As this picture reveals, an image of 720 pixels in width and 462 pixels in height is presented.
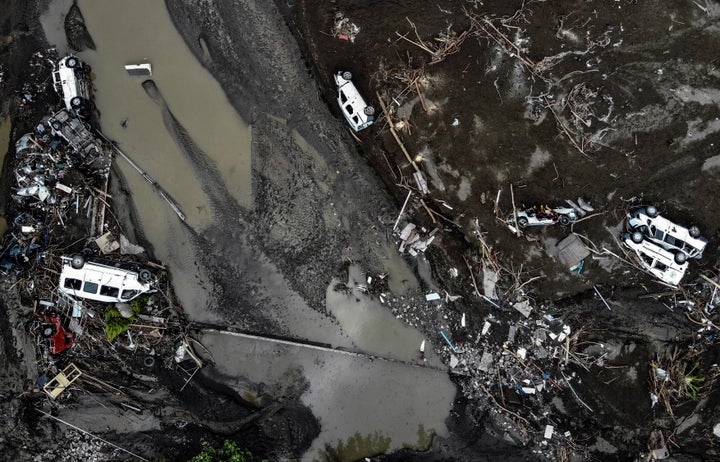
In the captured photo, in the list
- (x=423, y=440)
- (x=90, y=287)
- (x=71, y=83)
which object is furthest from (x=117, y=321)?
(x=423, y=440)

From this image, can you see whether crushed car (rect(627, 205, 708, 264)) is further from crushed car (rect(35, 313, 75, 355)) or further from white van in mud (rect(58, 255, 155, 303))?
crushed car (rect(35, 313, 75, 355))

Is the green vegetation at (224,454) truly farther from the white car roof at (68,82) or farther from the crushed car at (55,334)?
the white car roof at (68,82)

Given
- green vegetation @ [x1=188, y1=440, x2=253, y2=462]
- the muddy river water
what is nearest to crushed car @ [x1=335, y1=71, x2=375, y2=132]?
the muddy river water

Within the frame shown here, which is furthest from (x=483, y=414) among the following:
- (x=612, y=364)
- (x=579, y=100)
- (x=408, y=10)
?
(x=408, y=10)

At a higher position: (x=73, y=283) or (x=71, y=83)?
(x=71, y=83)

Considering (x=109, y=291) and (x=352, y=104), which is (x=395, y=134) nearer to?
(x=352, y=104)

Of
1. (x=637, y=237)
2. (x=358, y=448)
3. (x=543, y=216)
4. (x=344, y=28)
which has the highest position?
(x=344, y=28)
